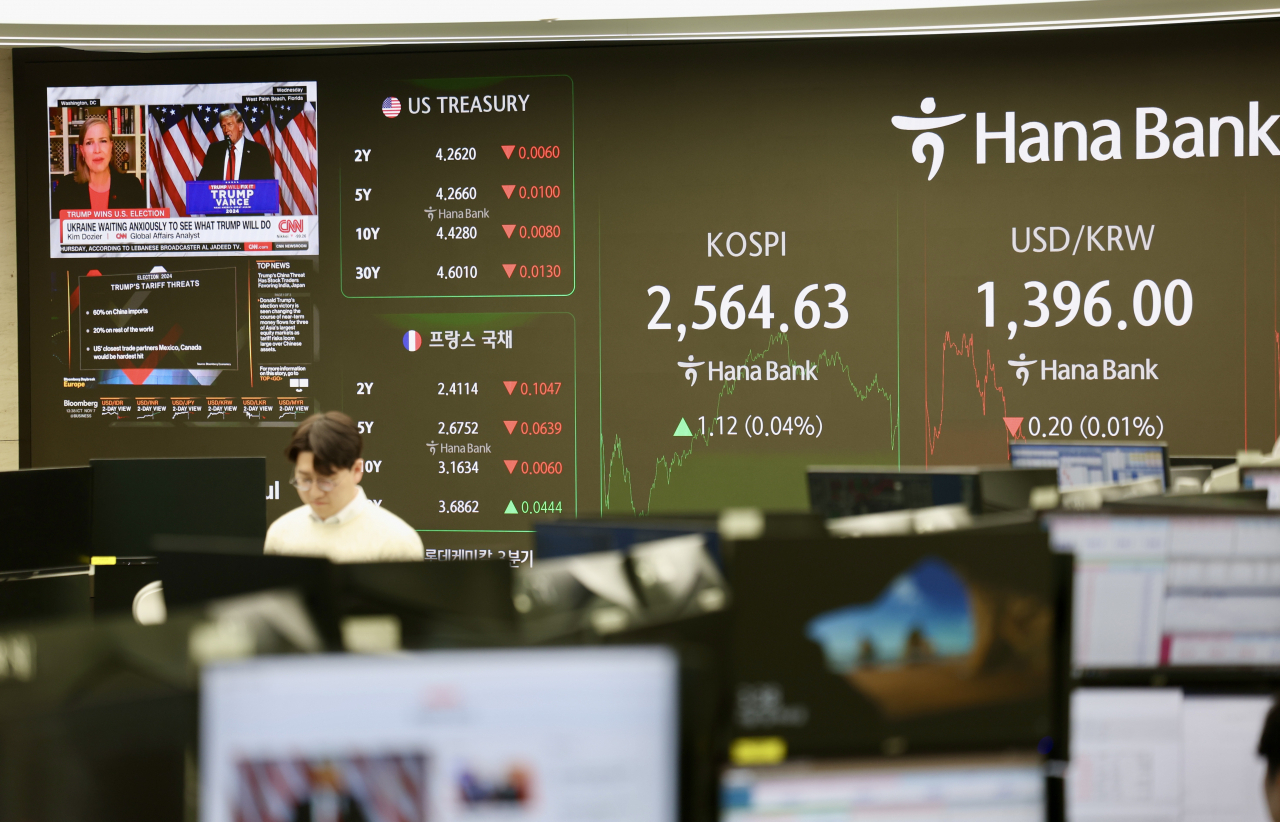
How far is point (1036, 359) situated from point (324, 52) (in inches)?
125

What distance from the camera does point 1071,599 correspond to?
1108 mm

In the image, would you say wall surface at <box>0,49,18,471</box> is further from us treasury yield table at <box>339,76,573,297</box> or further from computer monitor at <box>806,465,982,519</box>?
computer monitor at <box>806,465,982,519</box>

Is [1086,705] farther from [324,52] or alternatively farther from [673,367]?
[324,52]

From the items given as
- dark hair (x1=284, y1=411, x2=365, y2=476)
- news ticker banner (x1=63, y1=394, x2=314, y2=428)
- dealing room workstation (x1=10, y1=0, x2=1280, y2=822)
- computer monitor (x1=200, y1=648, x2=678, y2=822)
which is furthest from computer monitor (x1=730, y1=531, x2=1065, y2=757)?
news ticker banner (x1=63, y1=394, x2=314, y2=428)

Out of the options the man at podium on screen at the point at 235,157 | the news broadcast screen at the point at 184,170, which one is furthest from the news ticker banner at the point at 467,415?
the man at podium on screen at the point at 235,157

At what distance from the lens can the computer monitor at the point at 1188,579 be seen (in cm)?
161

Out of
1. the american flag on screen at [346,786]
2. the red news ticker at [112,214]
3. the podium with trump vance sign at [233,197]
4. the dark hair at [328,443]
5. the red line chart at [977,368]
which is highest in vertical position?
the podium with trump vance sign at [233,197]

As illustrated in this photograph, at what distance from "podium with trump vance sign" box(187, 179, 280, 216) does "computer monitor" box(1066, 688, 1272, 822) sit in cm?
376

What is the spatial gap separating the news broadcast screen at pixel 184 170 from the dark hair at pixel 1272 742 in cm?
380

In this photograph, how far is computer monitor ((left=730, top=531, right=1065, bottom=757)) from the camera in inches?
40.9

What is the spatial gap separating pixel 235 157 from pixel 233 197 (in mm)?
167

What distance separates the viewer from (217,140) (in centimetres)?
431

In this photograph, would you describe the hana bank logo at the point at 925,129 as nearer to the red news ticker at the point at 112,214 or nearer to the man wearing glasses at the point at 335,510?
the man wearing glasses at the point at 335,510

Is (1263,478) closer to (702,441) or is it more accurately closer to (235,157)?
(702,441)
